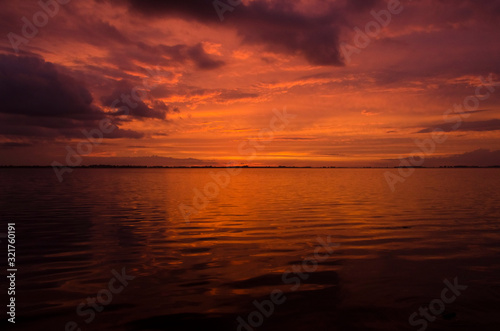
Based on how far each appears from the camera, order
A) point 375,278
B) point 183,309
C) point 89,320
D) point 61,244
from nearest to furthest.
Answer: point 89,320
point 183,309
point 375,278
point 61,244

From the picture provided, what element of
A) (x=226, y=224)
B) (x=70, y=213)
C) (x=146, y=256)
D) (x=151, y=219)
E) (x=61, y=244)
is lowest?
(x=146, y=256)

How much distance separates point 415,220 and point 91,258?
20.0m

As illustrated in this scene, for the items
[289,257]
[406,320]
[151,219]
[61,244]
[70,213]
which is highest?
[70,213]

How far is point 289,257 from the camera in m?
14.7

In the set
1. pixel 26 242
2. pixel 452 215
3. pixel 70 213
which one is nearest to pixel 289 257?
pixel 26 242

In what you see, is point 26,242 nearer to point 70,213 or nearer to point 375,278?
point 70,213

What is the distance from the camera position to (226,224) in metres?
23.4

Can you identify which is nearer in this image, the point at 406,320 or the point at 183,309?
the point at 406,320

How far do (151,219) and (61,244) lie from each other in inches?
336

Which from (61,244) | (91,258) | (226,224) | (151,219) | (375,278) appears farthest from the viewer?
(151,219)

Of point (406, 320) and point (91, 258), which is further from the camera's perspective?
point (91, 258)

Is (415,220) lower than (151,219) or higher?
lower

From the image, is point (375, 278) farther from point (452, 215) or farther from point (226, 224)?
point (452, 215)

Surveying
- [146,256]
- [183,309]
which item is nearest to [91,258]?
[146,256]
